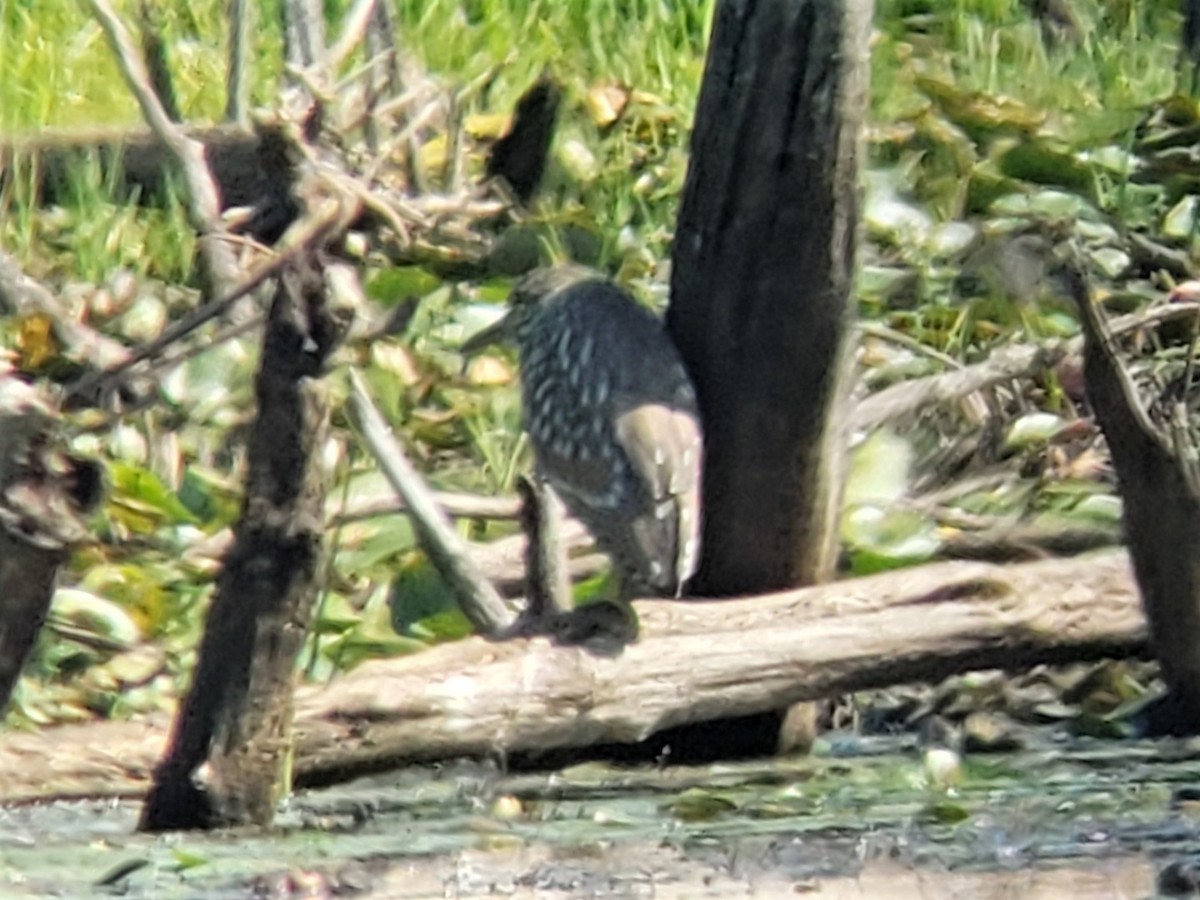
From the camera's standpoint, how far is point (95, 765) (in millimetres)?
4926

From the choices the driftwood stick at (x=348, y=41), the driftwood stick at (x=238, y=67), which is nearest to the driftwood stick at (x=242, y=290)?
the driftwood stick at (x=348, y=41)

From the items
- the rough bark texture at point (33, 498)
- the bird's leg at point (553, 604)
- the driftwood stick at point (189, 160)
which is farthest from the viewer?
the driftwood stick at point (189, 160)

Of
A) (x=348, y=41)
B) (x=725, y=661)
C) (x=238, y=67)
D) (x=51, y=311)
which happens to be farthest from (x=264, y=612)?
(x=238, y=67)

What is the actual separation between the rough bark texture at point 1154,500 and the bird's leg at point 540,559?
1.03 m

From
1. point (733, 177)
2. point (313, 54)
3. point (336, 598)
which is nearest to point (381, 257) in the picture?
point (313, 54)

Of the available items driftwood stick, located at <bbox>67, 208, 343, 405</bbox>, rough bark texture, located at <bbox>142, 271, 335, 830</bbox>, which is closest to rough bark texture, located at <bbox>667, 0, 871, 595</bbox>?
driftwood stick, located at <bbox>67, 208, 343, 405</bbox>

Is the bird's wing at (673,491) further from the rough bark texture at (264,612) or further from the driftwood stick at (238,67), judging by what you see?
the driftwood stick at (238,67)

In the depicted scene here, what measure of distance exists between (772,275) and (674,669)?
2.49ft

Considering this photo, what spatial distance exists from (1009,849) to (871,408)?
1.82 m

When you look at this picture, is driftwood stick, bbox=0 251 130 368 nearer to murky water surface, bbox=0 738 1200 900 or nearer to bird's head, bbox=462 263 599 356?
bird's head, bbox=462 263 599 356

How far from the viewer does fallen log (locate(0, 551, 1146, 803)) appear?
4953 mm

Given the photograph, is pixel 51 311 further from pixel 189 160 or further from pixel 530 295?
pixel 530 295

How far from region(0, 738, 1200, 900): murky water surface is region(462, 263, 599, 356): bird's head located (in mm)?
1616

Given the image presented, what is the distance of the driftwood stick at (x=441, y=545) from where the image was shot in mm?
5684
